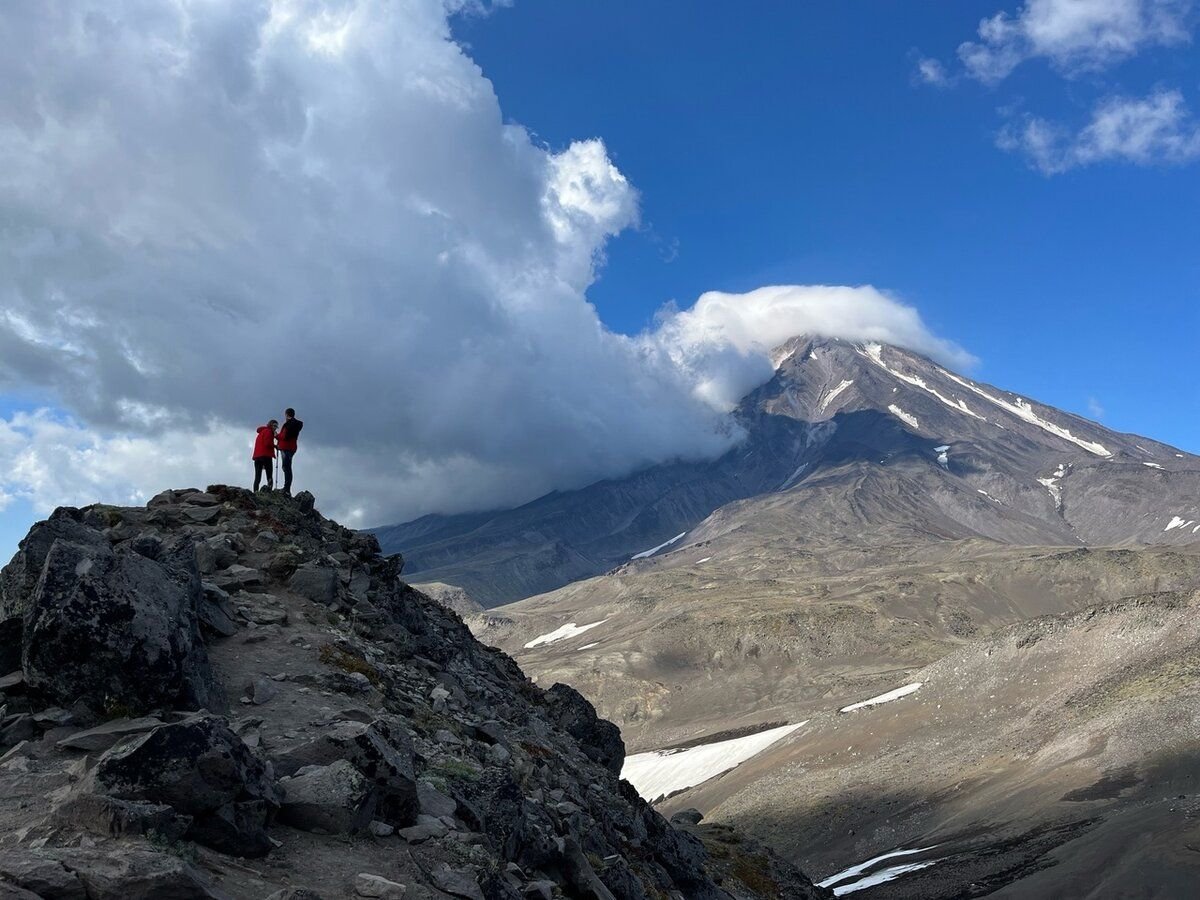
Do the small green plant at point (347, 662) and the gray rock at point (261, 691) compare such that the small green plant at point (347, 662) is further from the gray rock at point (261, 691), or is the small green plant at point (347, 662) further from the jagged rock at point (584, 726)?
the jagged rock at point (584, 726)

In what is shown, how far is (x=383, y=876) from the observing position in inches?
412

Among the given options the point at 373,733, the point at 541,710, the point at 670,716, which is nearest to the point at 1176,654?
the point at 541,710

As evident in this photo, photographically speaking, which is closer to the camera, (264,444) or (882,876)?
(264,444)

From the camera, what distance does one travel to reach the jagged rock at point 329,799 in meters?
11.0

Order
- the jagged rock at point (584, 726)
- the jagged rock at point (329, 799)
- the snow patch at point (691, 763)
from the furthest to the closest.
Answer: the snow patch at point (691, 763)
the jagged rock at point (584, 726)
the jagged rock at point (329, 799)

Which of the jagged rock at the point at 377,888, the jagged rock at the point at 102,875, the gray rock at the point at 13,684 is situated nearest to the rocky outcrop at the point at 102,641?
the gray rock at the point at 13,684

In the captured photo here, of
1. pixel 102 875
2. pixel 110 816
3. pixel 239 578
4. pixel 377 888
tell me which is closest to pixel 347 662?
pixel 239 578

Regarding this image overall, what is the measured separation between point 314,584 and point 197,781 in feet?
38.0

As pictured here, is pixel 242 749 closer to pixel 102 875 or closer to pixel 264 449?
pixel 102 875

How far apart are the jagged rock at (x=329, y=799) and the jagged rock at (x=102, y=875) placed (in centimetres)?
235

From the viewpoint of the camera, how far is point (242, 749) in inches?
412

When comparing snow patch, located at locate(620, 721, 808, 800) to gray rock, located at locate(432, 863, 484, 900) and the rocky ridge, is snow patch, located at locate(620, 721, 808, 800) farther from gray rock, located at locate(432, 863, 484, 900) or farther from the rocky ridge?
gray rock, located at locate(432, 863, 484, 900)

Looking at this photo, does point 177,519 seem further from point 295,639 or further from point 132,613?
point 132,613

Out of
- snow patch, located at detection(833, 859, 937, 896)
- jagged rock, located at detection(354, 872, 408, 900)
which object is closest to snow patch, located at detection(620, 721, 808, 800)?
snow patch, located at detection(833, 859, 937, 896)
